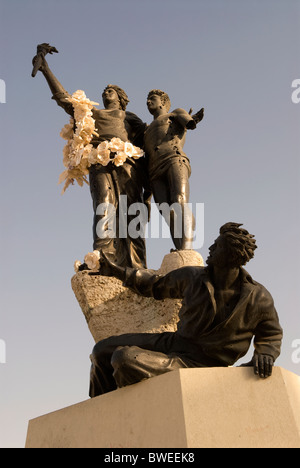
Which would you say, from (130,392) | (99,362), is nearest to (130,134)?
(99,362)

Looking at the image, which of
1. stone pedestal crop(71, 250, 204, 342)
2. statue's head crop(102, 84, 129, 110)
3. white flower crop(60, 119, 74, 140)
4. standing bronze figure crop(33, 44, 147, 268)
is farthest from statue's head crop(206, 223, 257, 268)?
statue's head crop(102, 84, 129, 110)

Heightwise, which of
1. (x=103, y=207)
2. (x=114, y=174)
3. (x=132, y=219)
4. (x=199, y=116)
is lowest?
(x=132, y=219)

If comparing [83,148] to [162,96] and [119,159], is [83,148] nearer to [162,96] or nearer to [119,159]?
[119,159]

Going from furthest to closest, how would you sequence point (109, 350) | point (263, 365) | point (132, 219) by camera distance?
point (132, 219) < point (109, 350) < point (263, 365)

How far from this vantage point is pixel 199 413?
3.10 m

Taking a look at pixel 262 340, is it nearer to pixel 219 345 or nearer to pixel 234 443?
pixel 219 345

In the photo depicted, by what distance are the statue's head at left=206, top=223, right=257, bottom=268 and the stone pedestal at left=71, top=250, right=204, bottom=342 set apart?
934 millimetres

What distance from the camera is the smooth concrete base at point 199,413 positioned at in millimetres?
3062

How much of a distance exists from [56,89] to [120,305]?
2.43 metres

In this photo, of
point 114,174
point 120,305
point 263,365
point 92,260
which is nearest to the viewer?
point 263,365

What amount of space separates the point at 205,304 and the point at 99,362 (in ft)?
2.58

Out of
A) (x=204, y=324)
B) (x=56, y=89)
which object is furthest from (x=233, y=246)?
(x=56, y=89)

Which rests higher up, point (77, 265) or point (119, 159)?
point (119, 159)

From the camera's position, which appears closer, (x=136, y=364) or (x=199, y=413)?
(x=199, y=413)
